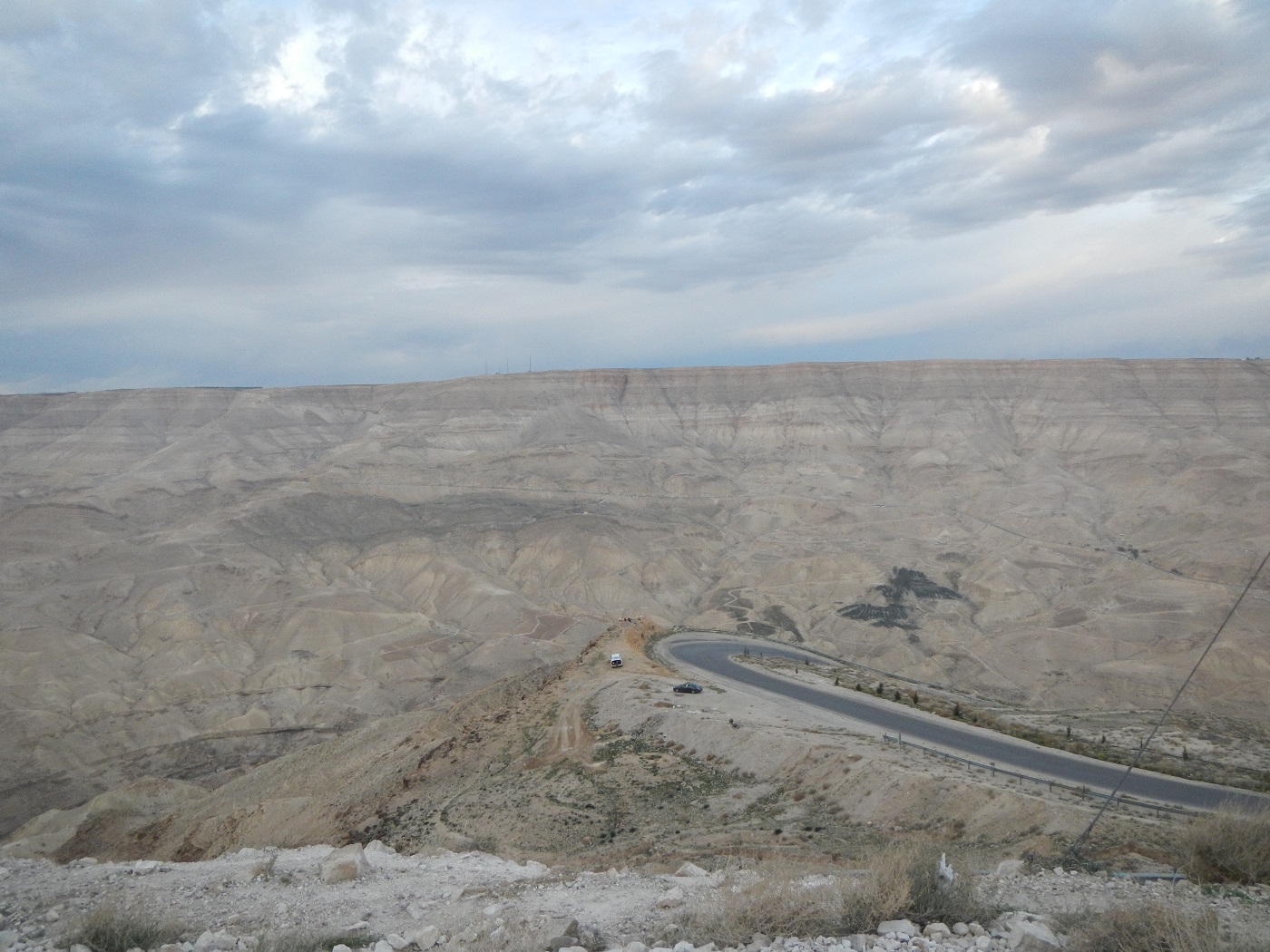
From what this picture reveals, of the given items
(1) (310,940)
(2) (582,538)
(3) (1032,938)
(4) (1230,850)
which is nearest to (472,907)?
(1) (310,940)

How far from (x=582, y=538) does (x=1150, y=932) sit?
101844 mm

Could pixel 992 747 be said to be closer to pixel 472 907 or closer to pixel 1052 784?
pixel 1052 784

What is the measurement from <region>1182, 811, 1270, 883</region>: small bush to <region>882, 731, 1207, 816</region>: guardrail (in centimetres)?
481

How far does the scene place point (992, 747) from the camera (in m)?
28.0

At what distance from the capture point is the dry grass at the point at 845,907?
33.1 ft

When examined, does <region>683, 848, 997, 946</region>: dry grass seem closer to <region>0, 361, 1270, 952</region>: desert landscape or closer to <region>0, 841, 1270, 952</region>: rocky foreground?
<region>0, 841, 1270, 952</region>: rocky foreground

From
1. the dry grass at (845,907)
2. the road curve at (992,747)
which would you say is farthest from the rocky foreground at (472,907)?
the road curve at (992,747)

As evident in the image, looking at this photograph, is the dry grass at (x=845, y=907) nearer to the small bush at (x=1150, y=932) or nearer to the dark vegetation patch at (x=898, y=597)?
the small bush at (x=1150, y=932)

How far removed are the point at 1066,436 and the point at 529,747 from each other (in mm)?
147697

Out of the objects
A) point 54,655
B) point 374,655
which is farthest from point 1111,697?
point 54,655

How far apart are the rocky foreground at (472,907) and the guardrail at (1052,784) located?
7.21 m

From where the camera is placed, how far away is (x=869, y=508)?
127250mm

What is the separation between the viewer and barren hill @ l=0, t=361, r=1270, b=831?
232 feet

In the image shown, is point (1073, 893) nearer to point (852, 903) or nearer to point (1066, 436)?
point (852, 903)
